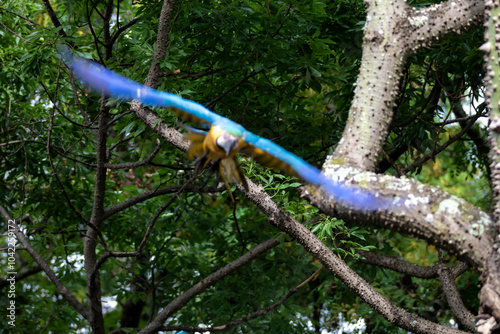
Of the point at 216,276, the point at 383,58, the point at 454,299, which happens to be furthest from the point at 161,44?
the point at 454,299

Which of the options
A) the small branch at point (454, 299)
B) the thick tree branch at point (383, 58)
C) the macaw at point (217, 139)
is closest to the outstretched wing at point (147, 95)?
the macaw at point (217, 139)

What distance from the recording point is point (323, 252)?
3418 mm

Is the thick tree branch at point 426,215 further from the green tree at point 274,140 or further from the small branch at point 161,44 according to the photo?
the small branch at point 161,44

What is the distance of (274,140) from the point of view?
529 centimetres

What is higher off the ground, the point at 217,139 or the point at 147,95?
the point at 147,95

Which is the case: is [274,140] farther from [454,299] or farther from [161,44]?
[454,299]

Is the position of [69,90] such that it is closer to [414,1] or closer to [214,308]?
[214,308]

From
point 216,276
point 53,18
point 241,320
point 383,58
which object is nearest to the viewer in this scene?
point 383,58

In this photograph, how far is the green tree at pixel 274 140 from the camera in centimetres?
221

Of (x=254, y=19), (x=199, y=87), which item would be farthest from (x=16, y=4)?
(x=254, y=19)

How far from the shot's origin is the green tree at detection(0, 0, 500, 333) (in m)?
2.21

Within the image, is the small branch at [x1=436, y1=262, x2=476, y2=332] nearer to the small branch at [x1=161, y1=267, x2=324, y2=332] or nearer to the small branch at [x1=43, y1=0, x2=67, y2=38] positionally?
the small branch at [x1=161, y1=267, x2=324, y2=332]

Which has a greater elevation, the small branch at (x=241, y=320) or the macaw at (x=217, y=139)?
the macaw at (x=217, y=139)

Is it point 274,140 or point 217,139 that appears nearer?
point 217,139
